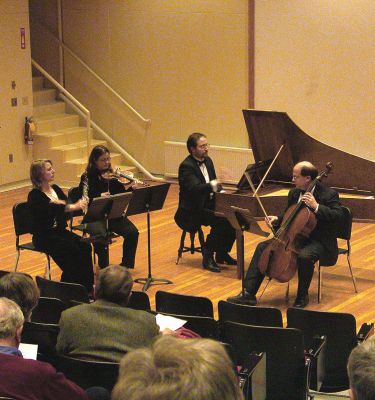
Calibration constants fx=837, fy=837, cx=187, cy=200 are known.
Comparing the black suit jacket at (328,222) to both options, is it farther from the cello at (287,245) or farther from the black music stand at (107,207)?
the black music stand at (107,207)

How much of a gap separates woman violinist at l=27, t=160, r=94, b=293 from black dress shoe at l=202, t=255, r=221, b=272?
1.27 meters

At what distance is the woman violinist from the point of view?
736 centimetres

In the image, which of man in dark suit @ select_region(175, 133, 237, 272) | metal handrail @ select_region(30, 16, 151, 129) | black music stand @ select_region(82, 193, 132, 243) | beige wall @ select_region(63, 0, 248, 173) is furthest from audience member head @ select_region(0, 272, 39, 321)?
metal handrail @ select_region(30, 16, 151, 129)

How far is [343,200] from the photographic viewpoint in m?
7.62

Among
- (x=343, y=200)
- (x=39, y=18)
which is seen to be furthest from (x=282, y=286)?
(x=39, y=18)

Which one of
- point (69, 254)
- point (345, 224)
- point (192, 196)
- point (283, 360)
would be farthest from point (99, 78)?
point (283, 360)

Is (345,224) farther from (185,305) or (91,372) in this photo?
(91,372)

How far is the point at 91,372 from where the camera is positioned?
13.4 ft

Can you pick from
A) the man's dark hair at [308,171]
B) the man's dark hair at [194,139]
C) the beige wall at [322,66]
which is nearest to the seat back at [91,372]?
the man's dark hair at [308,171]

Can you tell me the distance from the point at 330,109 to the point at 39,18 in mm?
5371

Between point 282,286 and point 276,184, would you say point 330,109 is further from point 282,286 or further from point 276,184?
point 282,286

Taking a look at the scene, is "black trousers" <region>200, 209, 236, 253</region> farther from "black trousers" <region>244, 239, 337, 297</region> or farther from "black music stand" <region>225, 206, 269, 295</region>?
"black trousers" <region>244, 239, 337, 297</region>

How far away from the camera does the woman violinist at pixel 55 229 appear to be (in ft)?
24.2

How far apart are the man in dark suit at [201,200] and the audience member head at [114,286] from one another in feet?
12.2
